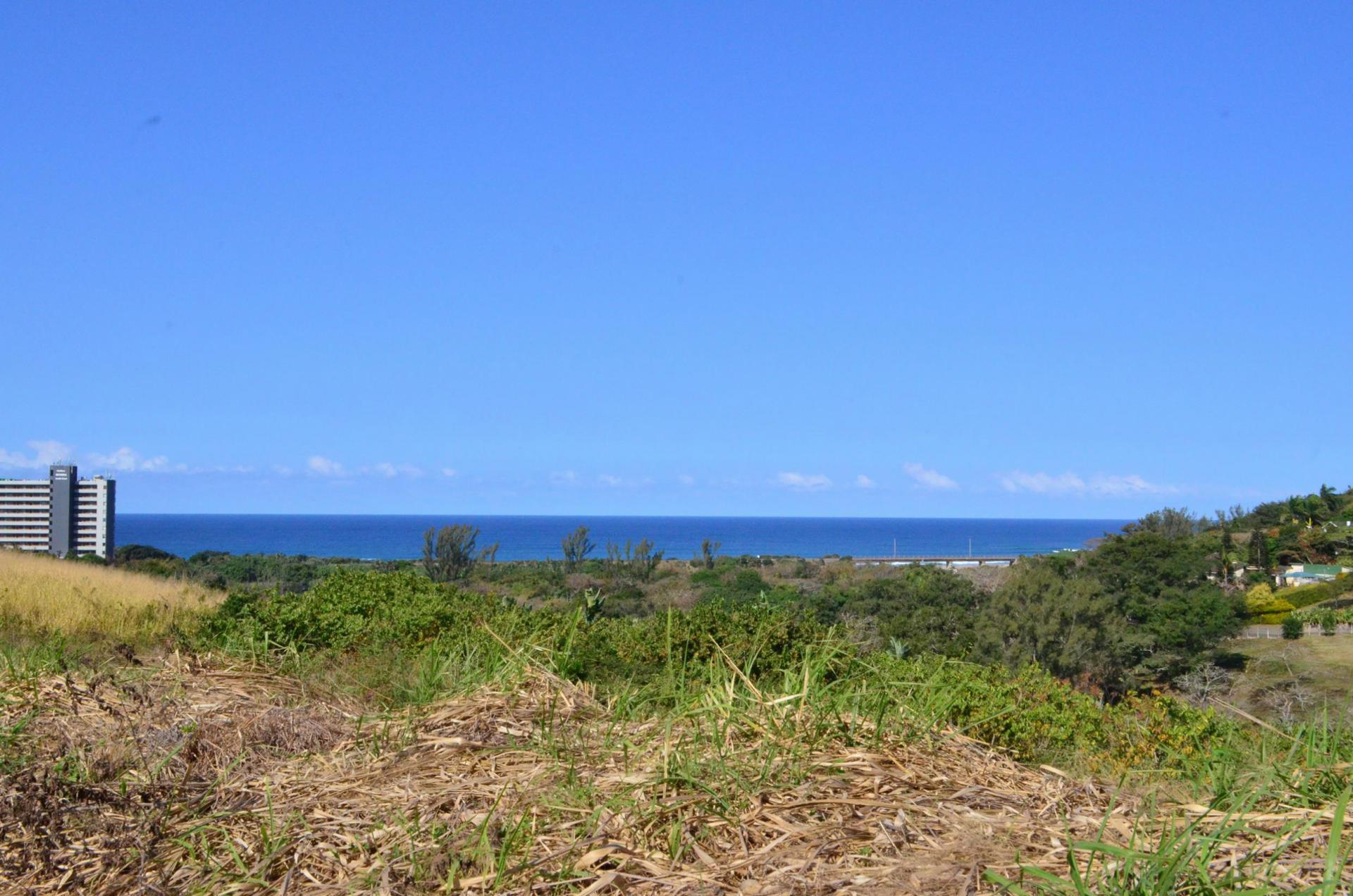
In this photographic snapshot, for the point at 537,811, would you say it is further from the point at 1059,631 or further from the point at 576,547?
the point at 576,547

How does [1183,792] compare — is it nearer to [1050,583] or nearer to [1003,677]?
[1003,677]

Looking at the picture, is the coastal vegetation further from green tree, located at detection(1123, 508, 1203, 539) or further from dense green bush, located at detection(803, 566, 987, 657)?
green tree, located at detection(1123, 508, 1203, 539)

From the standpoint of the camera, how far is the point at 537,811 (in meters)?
3.24

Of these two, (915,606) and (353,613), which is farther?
(915,606)

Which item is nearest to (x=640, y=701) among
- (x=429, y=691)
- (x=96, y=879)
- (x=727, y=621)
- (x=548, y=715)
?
(x=548, y=715)

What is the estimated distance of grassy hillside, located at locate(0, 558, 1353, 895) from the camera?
9.32ft

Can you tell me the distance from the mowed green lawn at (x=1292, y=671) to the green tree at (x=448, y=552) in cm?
2137

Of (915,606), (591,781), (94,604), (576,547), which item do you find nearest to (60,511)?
(576,547)

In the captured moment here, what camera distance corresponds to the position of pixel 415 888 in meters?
2.86

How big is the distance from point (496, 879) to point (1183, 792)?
221 cm

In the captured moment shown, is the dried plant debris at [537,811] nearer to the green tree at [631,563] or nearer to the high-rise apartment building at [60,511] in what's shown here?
the green tree at [631,563]

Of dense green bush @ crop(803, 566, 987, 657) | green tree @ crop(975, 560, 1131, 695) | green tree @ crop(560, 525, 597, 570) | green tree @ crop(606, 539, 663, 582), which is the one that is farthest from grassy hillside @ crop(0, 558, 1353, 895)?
Result: green tree @ crop(560, 525, 597, 570)

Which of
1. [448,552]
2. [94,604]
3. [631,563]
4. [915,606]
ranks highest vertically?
[448,552]

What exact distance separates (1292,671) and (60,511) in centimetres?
4730
